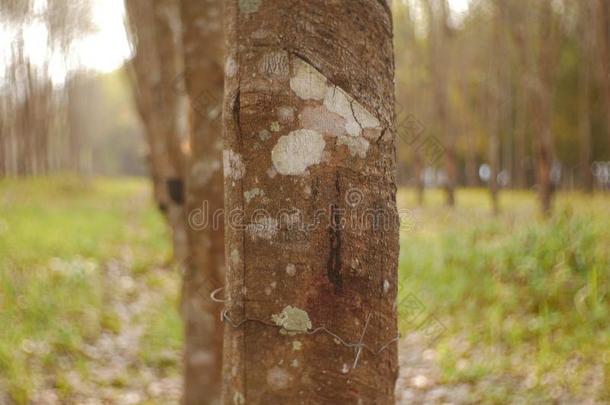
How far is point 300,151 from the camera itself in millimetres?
1274

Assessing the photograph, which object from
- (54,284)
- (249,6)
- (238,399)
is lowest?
(54,284)

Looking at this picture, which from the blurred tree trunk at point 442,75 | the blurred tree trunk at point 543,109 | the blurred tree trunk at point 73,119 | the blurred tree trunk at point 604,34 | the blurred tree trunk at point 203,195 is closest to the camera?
the blurred tree trunk at point 203,195

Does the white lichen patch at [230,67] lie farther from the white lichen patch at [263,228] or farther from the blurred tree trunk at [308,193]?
the white lichen patch at [263,228]

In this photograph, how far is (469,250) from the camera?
6570mm

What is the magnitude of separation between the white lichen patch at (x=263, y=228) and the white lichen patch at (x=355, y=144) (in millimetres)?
266

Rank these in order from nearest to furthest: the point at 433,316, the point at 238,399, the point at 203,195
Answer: the point at 238,399
the point at 203,195
the point at 433,316

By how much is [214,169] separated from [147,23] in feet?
23.0

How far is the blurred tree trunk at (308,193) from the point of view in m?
1.28

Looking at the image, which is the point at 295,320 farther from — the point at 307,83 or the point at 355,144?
the point at 307,83

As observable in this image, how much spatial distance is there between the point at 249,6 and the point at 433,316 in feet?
15.1

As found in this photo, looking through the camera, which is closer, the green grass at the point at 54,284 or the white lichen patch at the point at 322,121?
the white lichen patch at the point at 322,121

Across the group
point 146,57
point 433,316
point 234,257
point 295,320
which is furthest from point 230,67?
point 146,57

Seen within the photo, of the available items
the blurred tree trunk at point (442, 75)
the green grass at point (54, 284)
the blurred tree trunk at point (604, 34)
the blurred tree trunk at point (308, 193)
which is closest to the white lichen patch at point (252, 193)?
the blurred tree trunk at point (308, 193)

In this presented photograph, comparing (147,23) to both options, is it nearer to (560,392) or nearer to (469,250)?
(469,250)
